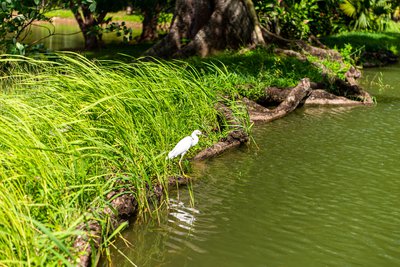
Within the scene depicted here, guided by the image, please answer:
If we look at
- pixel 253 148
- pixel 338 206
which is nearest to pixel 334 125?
pixel 253 148

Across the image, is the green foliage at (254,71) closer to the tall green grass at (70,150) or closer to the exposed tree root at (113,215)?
the tall green grass at (70,150)

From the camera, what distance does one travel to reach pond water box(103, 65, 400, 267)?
16.7 feet

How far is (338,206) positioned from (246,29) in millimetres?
10423

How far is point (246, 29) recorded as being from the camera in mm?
16078

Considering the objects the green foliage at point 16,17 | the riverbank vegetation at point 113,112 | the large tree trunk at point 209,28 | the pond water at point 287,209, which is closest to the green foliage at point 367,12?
the riverbank vegetation at point 113,112

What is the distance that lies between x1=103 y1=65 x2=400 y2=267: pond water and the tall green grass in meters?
0.54

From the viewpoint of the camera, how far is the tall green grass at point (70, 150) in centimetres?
386

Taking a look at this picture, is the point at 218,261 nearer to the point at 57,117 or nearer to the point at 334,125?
the point at 57,117

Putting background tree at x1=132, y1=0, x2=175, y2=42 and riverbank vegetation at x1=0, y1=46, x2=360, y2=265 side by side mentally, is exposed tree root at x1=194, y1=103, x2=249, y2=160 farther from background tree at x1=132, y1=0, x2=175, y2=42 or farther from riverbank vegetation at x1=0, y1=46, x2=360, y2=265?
background tree at x1=132, y1=0, x2=175, y2=42

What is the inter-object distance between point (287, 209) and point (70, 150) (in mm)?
2585

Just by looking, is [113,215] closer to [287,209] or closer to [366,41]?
[287,209]

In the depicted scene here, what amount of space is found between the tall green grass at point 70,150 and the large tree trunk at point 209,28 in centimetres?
789

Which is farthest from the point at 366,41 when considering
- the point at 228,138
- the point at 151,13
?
the point at 228,138

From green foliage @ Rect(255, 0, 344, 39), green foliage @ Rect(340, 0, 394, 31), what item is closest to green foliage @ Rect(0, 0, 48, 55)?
green foliage @ Rect(255, 0, 344, 39)
